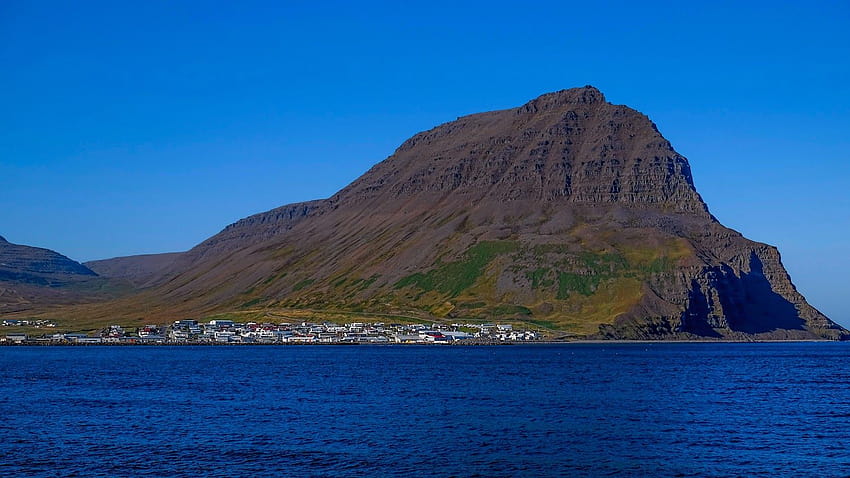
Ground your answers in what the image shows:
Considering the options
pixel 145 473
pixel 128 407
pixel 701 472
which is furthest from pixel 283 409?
pixel 701 472

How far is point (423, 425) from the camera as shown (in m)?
87.4

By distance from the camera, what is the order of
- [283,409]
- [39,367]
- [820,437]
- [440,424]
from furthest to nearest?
1. [39,367]
2. [283,409]
3. [440,424]
4. [820,437]

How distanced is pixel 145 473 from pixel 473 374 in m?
98.6

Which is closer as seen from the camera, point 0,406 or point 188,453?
point 188,453

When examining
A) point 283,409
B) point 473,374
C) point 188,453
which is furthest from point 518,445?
point 473,374

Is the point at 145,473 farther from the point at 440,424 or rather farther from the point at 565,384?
the point at 565,384

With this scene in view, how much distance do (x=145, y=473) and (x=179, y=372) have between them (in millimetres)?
104210

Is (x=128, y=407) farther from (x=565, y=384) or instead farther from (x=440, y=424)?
(x=565, y=384)

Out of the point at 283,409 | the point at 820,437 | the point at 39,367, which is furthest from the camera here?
the point at 39,367

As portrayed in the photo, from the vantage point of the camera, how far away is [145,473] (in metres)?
62.8

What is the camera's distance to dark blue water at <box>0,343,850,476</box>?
6662 centimetres

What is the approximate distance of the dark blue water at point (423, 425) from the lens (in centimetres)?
6662

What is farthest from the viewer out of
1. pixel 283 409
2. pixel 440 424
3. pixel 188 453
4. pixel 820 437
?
pixel 283 409

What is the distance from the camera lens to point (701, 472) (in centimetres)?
6456
